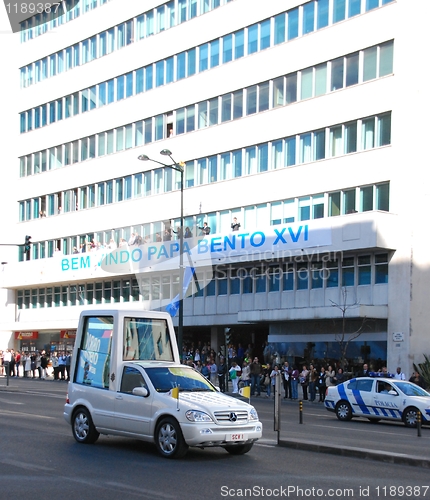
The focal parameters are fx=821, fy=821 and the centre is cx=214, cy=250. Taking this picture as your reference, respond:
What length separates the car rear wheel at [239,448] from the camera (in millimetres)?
13653

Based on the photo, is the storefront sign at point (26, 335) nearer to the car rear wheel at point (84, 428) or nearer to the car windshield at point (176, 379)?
the car rear wheel at point (84, 428)

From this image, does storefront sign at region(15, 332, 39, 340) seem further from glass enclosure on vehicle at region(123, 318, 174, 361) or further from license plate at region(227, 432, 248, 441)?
license plate at region(227, 432, 248, 441)

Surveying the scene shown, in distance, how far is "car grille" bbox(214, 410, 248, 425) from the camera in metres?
13.0

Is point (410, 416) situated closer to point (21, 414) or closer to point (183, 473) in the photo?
point (21, 414)

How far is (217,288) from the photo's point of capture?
45156 millimetres

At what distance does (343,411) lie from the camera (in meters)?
24.6

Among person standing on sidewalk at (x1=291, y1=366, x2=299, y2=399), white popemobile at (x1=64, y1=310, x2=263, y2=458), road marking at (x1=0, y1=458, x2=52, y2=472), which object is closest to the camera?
road marking at (x1=0, y1=458, x2=52, y2=472)

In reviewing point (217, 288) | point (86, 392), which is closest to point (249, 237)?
point (217, 288)

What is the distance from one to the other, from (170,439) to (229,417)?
1001 mm

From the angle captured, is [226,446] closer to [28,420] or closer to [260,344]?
[28,420]

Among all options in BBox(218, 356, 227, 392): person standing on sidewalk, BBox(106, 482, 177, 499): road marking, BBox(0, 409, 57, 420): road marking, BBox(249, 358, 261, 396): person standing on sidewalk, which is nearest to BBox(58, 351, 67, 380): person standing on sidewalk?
BBox(218, 356, 227, 392): person standing on sidewalk

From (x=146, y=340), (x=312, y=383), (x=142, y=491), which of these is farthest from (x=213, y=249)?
(x=142, y=491)

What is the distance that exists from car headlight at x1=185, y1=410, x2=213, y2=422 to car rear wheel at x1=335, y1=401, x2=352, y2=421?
40.8ft

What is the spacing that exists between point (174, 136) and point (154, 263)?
749 cm
